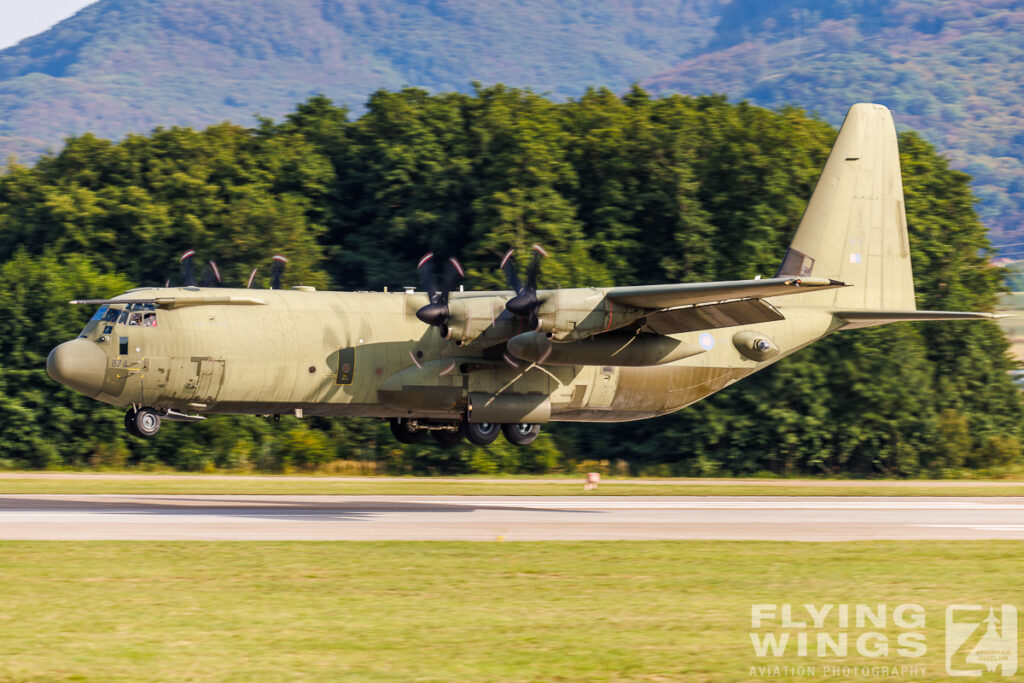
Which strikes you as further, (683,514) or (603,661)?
(683,514)

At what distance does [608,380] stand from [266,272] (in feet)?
67.0

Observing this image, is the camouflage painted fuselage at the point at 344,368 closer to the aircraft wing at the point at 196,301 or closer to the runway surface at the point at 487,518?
the aircraft wing at the point at 196,301

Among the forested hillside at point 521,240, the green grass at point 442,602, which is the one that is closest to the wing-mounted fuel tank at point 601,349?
the green grass at point 442,602

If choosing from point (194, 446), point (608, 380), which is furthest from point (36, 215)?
point (608, 380)

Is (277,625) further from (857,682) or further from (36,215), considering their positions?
(36,215)

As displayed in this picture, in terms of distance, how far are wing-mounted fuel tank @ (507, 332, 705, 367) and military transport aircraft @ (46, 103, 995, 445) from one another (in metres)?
0.03

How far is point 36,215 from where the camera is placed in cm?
4731

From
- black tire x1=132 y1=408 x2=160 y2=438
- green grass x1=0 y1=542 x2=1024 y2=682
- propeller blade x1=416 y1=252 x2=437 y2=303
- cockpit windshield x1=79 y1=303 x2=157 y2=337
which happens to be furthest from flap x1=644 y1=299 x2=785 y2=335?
black tire x1=132 y1=408 x2=160 y2=438

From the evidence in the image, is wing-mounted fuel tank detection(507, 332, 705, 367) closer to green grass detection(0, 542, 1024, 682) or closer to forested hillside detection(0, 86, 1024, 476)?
green grass detection(0, 542, 1024, 682)

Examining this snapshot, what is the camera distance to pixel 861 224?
105 feet

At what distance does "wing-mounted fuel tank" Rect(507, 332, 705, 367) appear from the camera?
25344 mm

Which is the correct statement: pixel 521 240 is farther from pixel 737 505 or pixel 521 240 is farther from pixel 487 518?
pixel 487 518

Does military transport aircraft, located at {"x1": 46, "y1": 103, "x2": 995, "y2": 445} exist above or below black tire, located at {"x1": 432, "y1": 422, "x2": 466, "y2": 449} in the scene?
above

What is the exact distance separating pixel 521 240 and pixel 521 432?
18.2m
